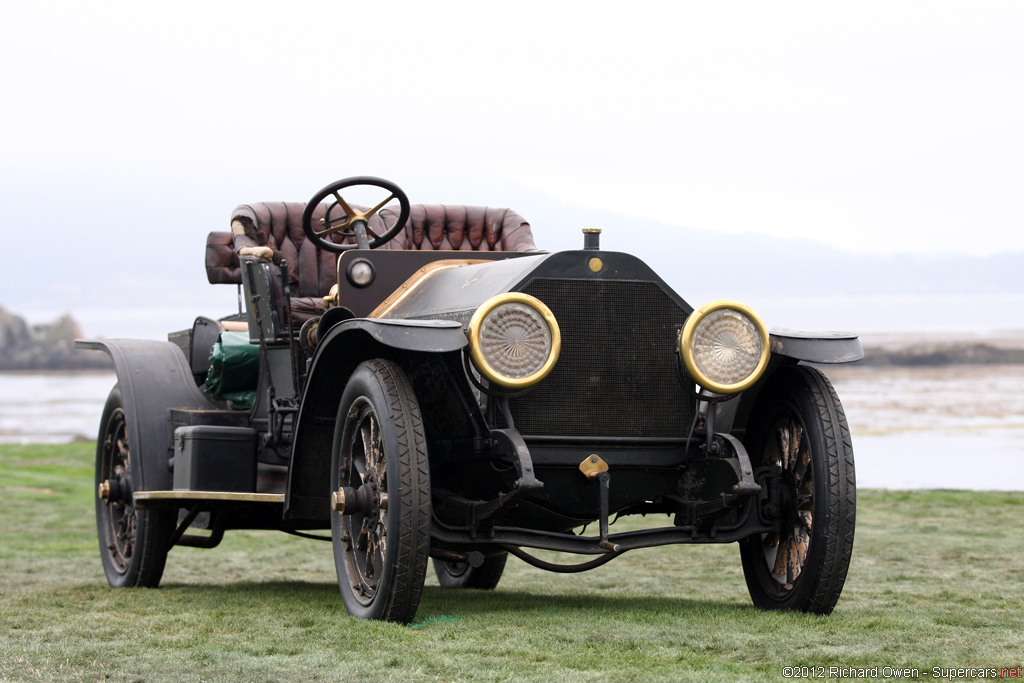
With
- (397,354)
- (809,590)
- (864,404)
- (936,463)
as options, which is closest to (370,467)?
(397,354)

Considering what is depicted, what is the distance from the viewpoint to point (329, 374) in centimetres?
599

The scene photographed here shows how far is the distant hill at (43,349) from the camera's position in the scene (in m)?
55.9

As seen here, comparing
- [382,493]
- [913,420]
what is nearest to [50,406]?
[913,420]

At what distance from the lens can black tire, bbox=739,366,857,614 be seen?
5.44m

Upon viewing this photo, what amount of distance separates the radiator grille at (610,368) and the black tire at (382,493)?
0.54 metres

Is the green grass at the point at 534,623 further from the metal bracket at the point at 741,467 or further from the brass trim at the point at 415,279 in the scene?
the brass trim at the point at 415,279

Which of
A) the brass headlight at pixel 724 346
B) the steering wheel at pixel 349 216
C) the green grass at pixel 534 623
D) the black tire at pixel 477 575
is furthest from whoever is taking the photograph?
the black tire at pixel 477 575

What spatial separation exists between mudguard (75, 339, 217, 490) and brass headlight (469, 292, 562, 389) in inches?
114

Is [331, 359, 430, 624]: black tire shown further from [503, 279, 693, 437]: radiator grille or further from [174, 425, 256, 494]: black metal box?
[174, 425, 256, 494]: black metal box

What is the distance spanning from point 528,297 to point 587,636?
49.9 inches

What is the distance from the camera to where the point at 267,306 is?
7133mm

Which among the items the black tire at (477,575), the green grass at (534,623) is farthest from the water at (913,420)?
the black tire at (477,575)

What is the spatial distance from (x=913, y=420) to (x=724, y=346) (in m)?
19.2

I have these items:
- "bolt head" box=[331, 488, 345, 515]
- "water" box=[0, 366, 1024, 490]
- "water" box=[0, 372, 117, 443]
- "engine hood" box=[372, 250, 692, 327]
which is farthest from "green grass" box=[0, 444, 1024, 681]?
"water" box=[0, 372, 117, 443]
